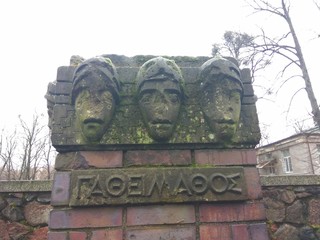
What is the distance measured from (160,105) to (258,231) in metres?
0.72

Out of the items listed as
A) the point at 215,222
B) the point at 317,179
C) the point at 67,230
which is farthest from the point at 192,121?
the point at 317,179

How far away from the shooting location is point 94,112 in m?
1.32

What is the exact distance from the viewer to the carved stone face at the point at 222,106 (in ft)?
4.50

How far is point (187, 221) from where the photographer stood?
4.25 ft

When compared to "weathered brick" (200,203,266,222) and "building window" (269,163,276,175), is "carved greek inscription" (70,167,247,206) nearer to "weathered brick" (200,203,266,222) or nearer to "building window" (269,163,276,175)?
"weathered brick" (200,203,266,222)

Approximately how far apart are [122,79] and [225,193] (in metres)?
0.74

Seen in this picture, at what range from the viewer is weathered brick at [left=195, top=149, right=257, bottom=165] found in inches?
54.7

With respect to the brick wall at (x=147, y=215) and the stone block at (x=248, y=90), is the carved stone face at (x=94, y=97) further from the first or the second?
the stone block at (x=248, y=90)

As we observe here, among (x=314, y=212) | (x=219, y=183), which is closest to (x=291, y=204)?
(x=314, y=212)

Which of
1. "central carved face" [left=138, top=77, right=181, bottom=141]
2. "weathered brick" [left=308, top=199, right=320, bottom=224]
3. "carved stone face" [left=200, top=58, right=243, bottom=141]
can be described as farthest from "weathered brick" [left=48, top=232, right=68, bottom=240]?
"weathered brick" [left=308, top=199, right=320, bottom=224]

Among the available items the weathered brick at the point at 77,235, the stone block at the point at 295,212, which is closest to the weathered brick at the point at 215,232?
the weathered brick at the point at 77,235

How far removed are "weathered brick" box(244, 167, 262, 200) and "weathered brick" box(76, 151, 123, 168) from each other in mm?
605

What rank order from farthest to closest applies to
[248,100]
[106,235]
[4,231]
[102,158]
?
[4,231] < [248,100] < [102,158] < [106,235]

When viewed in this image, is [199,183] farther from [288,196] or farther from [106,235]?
[288,196]
